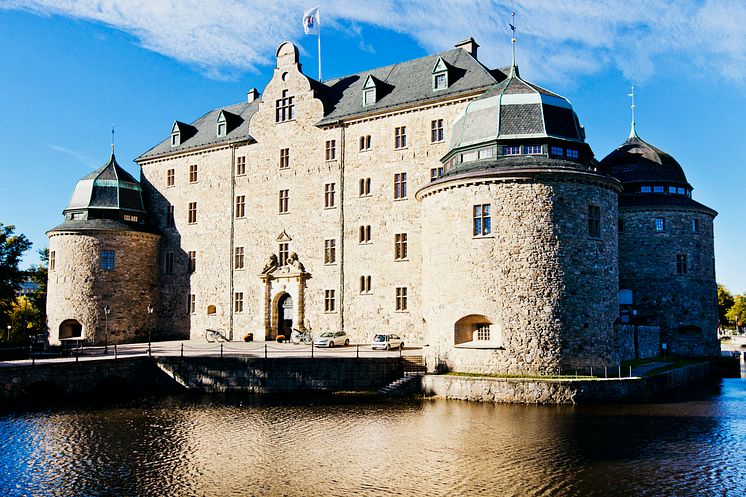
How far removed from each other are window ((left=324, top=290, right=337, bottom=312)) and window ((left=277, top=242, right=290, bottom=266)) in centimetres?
393

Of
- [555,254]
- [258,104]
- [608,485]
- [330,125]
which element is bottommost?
[608,485]

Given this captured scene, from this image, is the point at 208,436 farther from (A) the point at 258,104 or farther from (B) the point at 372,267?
(A) the point at 258,104

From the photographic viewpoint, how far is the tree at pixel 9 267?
46.1 meters

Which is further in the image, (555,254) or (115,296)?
(115,296)

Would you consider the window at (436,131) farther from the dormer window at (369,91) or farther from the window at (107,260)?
the window at (107,260)

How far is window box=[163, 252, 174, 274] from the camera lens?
154 ft

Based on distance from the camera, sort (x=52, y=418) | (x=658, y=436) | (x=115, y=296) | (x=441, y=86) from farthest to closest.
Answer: (x=115, y=296) → (x=441, y=86) → (x=52, y=418) → (x=658, y=436)

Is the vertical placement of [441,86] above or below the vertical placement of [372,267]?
above

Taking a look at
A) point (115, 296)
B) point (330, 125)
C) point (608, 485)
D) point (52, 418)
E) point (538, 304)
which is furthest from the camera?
point (115, 296)

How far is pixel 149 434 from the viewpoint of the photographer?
67.6 feet

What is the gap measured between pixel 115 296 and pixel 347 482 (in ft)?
111

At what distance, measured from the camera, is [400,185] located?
37.5 m

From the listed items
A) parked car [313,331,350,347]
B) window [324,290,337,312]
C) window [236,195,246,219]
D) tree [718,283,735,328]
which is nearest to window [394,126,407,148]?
window [324,290,337,312]

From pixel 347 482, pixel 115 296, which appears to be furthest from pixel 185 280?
pixel 347 482
